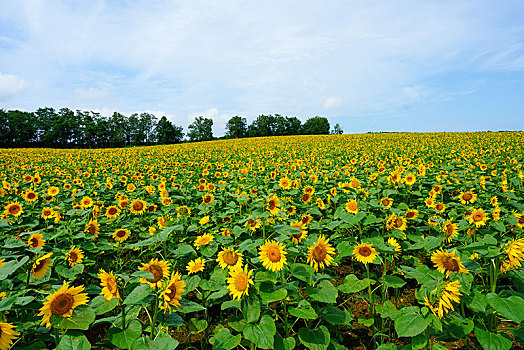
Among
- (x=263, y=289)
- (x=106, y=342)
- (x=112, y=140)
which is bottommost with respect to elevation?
(x=106, y=342)

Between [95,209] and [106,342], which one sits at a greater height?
[95,209]

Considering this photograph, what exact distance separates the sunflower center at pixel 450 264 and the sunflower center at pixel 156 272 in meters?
2.20

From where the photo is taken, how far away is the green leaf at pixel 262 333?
166 centimetres

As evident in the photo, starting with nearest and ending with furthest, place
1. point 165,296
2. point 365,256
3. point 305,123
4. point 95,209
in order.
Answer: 1. point 165,296
2. point 365,256
3. point 95,209
4. point 305,123

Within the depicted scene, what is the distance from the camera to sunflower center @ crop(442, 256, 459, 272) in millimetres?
2010

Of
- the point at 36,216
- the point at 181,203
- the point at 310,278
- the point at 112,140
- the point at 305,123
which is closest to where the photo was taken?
the point at 310,278

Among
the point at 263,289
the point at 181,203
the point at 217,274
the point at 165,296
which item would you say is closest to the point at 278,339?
the point at 263,289

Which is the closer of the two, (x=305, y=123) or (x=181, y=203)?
(x=181, y=203)

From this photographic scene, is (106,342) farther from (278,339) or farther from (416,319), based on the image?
(416,319)

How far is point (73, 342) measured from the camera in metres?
1.47

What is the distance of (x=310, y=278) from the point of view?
2.14 metres

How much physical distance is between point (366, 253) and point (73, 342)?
245cm

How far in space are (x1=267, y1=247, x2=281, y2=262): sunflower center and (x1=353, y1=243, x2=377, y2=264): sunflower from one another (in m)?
→ 1.03

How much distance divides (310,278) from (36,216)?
5203 millimetres
